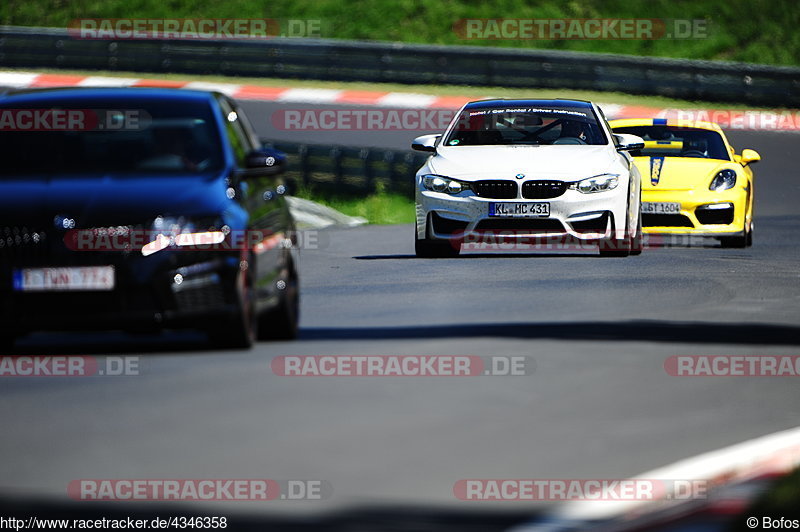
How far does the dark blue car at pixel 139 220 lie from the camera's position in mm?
8836

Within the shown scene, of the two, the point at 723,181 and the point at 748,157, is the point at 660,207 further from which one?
the point at 748,157

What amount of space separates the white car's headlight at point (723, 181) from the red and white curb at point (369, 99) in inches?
424

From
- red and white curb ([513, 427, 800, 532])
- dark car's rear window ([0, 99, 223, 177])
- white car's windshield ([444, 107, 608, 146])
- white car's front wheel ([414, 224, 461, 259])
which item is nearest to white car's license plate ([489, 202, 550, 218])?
white car's front wheel ([414, 224, 461, 259])

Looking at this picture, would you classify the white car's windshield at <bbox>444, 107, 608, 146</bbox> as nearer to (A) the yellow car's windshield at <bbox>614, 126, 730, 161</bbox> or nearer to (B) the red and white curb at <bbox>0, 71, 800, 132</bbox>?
(A) the yellow car's windshield at <bbox>614, 126, 730, 161</bbox>

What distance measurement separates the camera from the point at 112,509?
5.78 m

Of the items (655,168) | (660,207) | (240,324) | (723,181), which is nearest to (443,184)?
(660,207)

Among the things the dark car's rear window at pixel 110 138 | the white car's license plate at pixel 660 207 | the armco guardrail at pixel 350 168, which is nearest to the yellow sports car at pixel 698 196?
the white car's license plate at pixel 660 207

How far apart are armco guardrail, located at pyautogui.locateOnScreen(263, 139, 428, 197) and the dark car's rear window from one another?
11.8 meters

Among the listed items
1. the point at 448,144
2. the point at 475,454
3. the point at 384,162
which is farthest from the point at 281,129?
the point at 475,454

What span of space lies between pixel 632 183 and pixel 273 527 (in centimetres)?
949

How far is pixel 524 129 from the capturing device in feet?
50.3

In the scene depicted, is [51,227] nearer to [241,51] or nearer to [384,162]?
[384,162]

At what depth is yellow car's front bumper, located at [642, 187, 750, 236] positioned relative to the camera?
16422 mm

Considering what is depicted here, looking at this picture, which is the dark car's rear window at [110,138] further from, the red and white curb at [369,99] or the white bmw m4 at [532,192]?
the red and white curb at [369,99]
